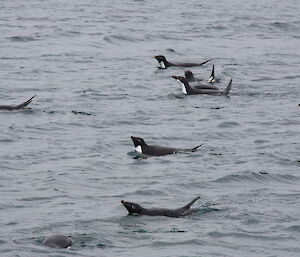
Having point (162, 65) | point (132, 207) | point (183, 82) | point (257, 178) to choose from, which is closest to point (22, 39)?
point (162, 65)

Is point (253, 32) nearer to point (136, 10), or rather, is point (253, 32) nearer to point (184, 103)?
point (136, 10)

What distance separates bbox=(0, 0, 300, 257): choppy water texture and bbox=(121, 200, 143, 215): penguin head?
14 cm

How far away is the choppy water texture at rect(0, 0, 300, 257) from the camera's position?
13.2 metres

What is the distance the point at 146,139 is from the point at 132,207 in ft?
17.9

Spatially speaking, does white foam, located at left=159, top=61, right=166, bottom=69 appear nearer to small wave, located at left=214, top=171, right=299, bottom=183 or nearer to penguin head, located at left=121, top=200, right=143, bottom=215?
small wave, located at left=214, top=171, right=299, bottom=183


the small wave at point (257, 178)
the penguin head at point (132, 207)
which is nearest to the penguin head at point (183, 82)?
the small wave at point (257, 178)

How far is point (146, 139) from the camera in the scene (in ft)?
63.1

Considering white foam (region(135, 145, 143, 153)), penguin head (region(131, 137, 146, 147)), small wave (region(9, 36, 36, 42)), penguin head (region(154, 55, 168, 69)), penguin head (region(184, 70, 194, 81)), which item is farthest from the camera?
small wave (region(9, 36, 36, 42))

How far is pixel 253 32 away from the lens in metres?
36.9

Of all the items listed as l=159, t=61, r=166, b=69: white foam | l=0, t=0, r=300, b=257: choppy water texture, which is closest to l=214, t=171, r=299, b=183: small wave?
l=0, t=0, r=300, b=257: choppy water texture


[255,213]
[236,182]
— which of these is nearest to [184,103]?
[236,182]

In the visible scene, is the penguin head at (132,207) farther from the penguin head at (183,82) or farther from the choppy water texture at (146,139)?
the penguin head at (183,82)

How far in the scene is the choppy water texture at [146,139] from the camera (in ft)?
43.2

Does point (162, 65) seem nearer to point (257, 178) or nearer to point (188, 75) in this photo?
point (188, 75)
